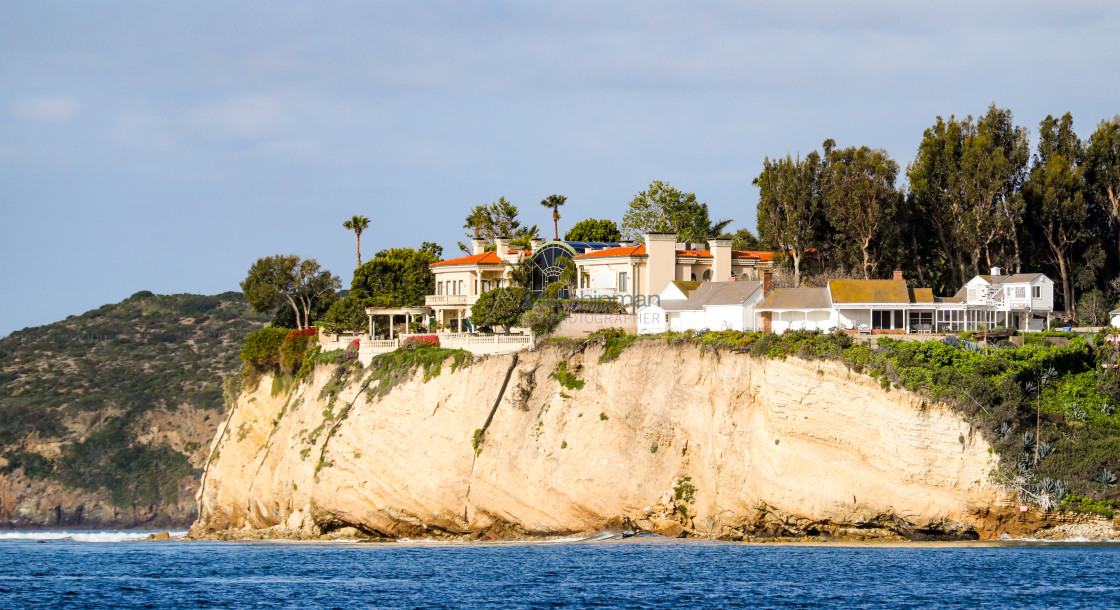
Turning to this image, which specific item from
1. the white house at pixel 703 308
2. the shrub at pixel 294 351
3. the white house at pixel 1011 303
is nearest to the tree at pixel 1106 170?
the white house at pixel 1011 303

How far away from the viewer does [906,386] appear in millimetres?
53000

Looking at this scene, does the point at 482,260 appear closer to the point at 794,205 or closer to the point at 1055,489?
the point at 794,205

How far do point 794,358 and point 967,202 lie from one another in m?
21.6

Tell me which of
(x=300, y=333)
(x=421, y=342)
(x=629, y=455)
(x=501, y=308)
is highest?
(x=501, y=308)

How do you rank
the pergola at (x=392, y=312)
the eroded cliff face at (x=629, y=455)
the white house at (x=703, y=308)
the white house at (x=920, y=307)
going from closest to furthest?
the eroded cliff face at (x=629, y=455)
the white house at (x=920, y=307)
the white house at (x=703, y=308)
the pergola at (x=392, y=312)

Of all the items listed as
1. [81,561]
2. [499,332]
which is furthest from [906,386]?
[81,561]

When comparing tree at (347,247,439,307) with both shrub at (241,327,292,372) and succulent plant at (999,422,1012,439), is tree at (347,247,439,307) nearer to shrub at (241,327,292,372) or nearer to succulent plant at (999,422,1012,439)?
shrub at (241,327,292,372)

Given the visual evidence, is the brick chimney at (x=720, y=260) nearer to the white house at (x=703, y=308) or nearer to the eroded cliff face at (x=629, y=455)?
the white house at (x=703, y=308)

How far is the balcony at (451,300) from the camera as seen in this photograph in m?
83.4

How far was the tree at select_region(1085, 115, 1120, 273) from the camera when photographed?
70.7 meters

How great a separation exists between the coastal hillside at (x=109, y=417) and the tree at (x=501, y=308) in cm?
5731

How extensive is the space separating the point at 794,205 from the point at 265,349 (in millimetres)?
35504

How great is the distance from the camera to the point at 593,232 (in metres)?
95.7

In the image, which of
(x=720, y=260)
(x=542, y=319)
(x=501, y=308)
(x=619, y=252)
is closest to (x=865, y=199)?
(x=720, y=260)
